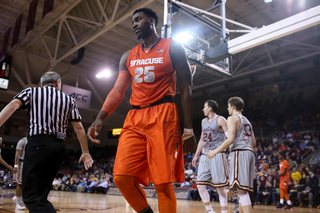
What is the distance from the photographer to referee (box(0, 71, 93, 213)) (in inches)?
99.7

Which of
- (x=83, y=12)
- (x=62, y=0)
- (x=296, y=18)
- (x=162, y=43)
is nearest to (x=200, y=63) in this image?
(x=296, y=18)

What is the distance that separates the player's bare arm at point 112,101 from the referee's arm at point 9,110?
0.81 m

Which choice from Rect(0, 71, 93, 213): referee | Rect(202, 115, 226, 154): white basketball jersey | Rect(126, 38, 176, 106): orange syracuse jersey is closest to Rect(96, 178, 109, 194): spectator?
Rect(202, 115, 226, 154): white basketball jersey

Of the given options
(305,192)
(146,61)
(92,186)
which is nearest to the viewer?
(146,61)

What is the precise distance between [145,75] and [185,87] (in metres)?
0.36

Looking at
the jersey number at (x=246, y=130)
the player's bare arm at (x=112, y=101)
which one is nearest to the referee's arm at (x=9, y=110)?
the player's bare arm at (x=112, y=101)

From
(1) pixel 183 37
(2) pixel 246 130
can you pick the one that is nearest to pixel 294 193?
(1) pixel 183 37

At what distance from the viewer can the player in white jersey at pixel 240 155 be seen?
367 centimetres

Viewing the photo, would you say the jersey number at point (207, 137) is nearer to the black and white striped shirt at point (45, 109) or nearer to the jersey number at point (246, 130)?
the jersey number at point (246, 130)

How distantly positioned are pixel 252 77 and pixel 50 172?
19.2 meters

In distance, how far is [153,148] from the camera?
223 centimetres

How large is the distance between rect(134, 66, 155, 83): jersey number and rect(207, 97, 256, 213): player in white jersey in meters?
1.61

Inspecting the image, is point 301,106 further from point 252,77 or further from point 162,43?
point 162,43

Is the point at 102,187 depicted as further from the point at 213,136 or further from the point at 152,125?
the point at 152,125
